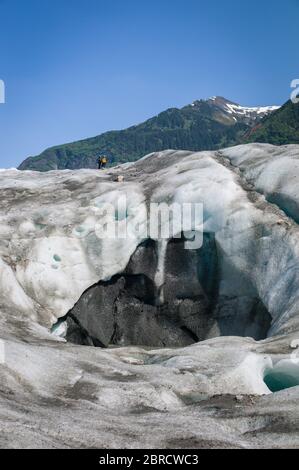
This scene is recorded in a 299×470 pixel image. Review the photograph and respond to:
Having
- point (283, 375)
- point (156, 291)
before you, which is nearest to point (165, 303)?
point (156, 291)

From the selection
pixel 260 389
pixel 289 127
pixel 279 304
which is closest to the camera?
pixel 260 389

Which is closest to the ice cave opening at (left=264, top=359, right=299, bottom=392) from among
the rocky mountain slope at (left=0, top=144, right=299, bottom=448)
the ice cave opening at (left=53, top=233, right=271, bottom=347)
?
the rocky mountain slope at (left=0, top=144, right=299, bottom=448)

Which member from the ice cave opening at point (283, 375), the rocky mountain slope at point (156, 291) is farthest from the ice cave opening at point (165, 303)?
the ice cave opening at point (283, 375)

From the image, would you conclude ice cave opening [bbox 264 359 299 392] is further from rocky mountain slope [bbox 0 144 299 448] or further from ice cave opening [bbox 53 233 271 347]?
ice cave opening [bbox 53 233 271 347]

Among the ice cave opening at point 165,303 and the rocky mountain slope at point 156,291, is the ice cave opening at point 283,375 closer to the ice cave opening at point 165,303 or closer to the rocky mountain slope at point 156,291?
the rocky mountain slope at point 156,291
